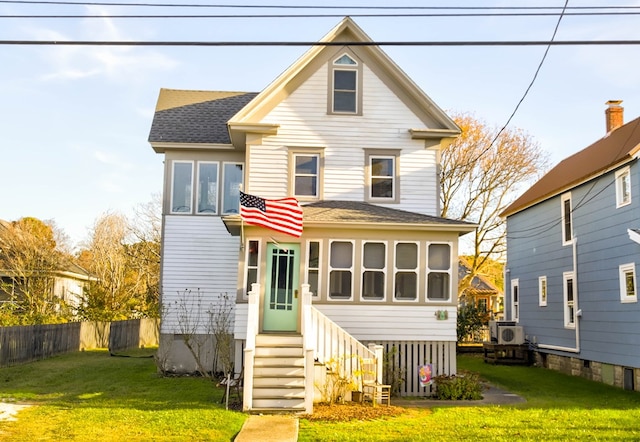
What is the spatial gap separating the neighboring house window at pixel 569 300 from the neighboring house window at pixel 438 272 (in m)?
6.84

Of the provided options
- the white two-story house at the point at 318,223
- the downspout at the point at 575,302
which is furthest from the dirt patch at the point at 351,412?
the downspout at the point at 575,302

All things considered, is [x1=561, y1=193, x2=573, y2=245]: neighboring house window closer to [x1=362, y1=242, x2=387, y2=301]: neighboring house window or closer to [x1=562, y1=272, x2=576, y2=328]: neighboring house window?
[x1=562, y1=272, x2=576, y2=328]: neighboring house window

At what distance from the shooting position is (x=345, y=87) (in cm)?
1736

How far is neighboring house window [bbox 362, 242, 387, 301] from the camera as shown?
609 inches

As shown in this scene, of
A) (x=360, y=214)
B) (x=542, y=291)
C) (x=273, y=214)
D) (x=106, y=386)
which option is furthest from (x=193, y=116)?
(x=542, y=291)

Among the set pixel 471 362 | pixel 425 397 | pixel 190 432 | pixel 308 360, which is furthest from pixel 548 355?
pixel 190 432

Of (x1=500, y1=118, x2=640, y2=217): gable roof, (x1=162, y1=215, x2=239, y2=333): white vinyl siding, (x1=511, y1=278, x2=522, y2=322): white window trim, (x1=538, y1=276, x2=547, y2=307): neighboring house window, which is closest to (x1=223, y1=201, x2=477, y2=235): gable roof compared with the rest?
(x1=162, y1=215, x2=239, y2=333): white vinyl siding

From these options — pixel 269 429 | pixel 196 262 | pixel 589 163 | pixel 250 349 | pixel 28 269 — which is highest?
pixel 589 163

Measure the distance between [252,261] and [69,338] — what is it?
14.6 m

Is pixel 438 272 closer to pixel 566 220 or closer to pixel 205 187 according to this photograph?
pixel 205 187

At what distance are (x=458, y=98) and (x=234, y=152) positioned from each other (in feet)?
54.5

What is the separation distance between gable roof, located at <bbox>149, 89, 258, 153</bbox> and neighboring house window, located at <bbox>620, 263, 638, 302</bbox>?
11.4m

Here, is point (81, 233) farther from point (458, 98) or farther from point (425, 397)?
point (425, 397)

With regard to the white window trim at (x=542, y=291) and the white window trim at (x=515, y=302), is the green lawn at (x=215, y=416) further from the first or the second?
the white window trim at (x=515, y=302)
